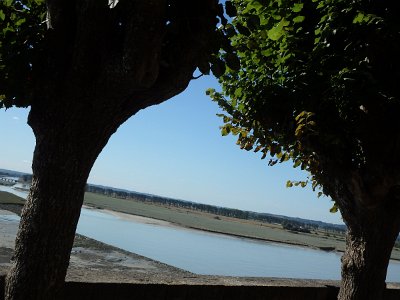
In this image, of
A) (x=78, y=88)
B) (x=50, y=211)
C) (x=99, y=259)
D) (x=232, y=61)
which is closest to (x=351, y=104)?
(x=232, y=61)

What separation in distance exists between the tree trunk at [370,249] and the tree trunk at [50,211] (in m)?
3.26

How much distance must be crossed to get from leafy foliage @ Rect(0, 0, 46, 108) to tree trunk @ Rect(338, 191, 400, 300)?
354 centimetres

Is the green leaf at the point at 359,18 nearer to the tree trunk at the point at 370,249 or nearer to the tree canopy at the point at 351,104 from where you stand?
the tree canopy at the point at 351,104

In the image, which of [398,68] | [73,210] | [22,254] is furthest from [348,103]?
[22,254]

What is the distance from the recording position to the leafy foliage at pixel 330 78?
4.38 m

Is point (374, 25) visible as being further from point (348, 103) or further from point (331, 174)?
point (331, 174)

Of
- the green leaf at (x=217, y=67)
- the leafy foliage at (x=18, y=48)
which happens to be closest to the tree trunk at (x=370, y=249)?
the green leaf at (x=217, y=67)

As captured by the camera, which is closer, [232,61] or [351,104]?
[232,61]

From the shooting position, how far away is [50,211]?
2436 mm

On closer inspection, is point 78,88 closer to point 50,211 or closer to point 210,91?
point 50,211

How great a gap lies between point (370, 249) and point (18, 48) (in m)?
3.86

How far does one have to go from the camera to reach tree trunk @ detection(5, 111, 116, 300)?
2.42 m

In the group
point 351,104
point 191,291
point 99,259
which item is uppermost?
point 351,104

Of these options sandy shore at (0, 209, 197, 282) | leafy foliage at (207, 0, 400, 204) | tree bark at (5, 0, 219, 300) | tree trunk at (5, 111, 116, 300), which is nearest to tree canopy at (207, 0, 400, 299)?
leafy foliage at (207, 0, 400, 204)
